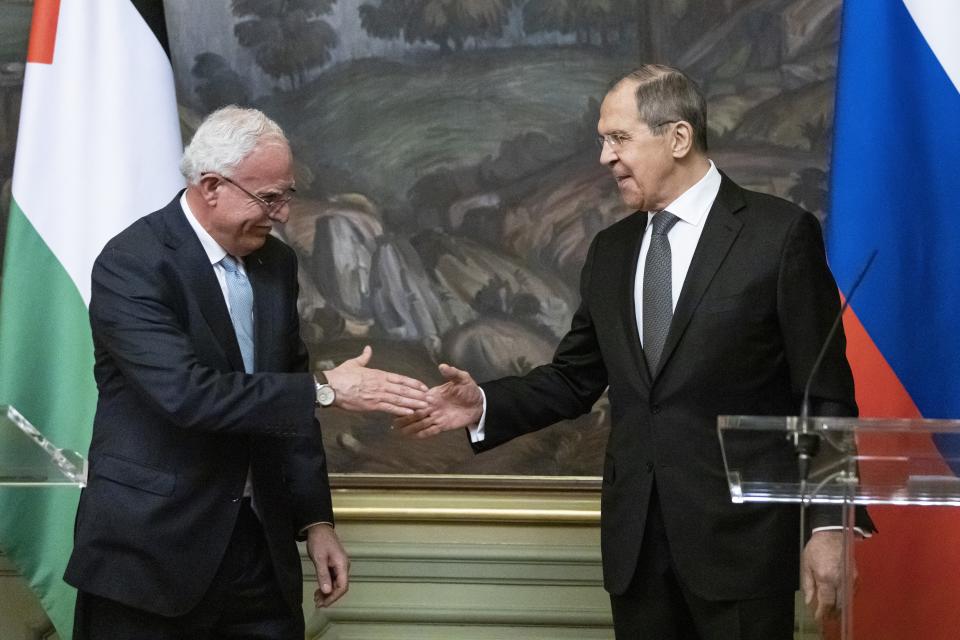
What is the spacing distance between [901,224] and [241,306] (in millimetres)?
1950

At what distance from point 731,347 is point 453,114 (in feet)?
5.50

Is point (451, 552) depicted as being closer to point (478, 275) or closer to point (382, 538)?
point (382, 538)

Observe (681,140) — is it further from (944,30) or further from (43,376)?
(43,376)

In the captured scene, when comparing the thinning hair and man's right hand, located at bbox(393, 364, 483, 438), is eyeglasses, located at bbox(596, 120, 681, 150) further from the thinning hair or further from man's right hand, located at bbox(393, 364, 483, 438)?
man's right hand, located at bbox(393, 364, 483, 438)

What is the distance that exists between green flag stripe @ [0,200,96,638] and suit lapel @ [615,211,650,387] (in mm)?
1735

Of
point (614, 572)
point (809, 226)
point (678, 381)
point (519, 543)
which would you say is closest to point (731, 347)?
point (678, 381)

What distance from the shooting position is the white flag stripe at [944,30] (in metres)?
3.75

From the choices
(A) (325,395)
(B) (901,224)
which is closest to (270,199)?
(A) (325,395)

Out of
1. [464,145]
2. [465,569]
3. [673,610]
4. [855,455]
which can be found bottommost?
[465,569]

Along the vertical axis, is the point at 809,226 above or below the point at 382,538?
above

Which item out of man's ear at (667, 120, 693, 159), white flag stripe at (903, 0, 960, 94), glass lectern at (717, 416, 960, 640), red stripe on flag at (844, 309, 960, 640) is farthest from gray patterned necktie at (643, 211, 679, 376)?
white flag stripe at (903, 0, 960, 94)

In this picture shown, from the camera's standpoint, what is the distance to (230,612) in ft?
9.68

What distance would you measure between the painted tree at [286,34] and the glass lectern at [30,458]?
2.08 metres

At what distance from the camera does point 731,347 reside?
9.73 ft
